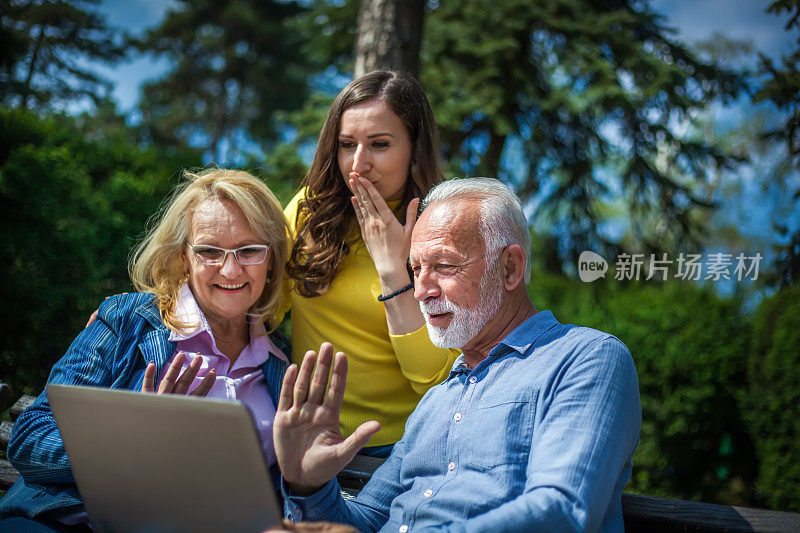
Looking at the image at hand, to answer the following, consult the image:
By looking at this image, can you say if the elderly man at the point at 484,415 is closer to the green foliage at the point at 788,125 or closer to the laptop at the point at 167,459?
the laptop at the point at 167,459

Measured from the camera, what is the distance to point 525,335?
7.36 ft

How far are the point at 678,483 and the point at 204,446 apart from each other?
17.1 ft

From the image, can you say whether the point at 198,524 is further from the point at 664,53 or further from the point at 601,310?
the point at 664,53

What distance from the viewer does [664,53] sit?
7023 mm

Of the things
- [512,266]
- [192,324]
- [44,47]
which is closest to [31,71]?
[44,47]

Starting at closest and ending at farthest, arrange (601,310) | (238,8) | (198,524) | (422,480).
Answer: (198,524)
(422,480)
(601,310)
(238,8)

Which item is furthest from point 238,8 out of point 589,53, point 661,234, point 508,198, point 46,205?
point 508,198

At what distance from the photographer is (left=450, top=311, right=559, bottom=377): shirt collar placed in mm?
2217

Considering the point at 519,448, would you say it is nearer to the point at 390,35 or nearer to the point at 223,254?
the point at 223,254

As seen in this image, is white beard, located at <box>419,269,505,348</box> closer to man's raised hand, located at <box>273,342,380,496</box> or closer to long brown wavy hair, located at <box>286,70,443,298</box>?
man's raised hand, located at <box>273,342,380,496</box>

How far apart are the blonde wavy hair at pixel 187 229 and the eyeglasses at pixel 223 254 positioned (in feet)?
0.26

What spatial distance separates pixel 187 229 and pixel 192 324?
409 mm

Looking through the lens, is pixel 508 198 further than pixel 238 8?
No

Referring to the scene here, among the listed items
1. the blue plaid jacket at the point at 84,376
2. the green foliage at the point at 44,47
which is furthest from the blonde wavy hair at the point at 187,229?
the green foliage at the point at 44,47
